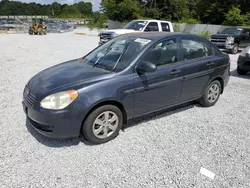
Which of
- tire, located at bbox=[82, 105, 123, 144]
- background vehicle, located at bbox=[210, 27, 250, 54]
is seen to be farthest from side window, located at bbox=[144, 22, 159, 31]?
tire, located at bbox=[82, 105, 123, 144]

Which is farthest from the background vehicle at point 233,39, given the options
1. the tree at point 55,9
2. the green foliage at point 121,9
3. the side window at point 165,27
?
the tree at point 55,9

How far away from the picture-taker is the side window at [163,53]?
3.53m

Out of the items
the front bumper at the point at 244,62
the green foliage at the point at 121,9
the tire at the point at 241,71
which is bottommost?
the tire at the point at 241,71

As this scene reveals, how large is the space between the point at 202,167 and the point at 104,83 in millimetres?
1694

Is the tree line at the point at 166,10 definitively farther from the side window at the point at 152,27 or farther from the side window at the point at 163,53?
the side window at the point at 163,53

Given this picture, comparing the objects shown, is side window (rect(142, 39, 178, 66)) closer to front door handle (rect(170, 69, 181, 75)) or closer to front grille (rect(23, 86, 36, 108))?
front door handle (rect(170, 69, 181, 75))

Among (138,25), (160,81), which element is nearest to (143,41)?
(160,81)

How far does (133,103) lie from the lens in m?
3.38

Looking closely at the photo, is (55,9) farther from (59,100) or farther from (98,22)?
(59,100)

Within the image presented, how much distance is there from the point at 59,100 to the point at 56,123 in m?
0.30

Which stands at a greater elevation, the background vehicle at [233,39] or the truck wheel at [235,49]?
the background vehicle at [233,39]

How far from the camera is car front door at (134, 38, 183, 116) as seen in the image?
342 cm

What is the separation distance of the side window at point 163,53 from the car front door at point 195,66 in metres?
0.21

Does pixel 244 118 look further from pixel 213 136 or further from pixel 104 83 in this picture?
pixel 104 83
